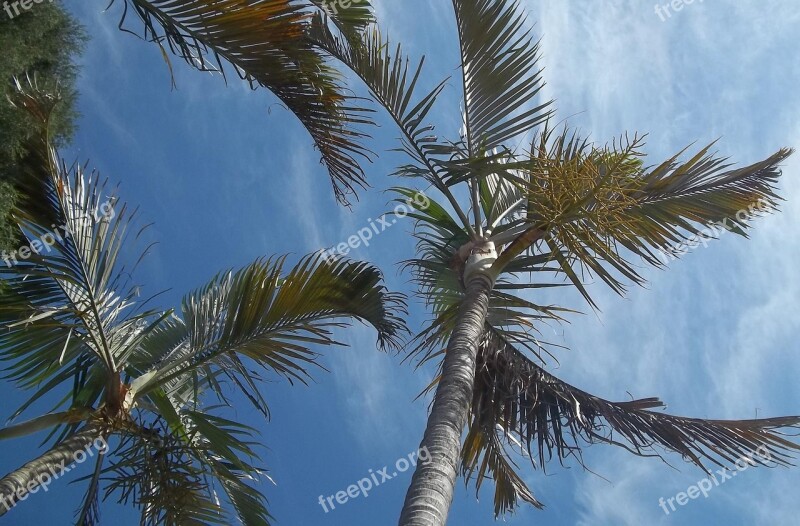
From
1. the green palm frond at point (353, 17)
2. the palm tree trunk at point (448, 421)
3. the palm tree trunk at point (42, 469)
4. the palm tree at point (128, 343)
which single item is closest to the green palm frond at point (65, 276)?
the palm tree at point (128, 343)

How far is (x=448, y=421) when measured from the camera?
563 cm

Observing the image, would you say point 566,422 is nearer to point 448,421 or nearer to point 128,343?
point 448,421

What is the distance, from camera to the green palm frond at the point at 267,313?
7.01 metres

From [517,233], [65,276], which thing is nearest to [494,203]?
[517,233]

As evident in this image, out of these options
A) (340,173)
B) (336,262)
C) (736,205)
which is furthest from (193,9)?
(736,205)

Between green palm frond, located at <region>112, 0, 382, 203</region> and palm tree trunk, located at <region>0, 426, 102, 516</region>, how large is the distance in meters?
2.87

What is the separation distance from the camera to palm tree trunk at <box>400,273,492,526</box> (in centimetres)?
493

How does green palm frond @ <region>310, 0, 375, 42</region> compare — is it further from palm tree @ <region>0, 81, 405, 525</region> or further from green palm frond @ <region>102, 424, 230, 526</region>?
green palm frond @ <region>102, 424, 230, 526</region>

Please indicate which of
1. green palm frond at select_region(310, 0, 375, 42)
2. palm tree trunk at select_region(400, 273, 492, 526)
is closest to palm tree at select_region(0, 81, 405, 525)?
palm tree trunk at select_region(400, 273, 492, 526)

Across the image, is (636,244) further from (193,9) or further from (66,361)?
(66,361)

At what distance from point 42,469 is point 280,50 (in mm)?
3474

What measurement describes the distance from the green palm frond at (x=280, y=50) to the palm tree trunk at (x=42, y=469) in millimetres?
2872

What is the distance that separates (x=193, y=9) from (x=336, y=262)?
8.57ft

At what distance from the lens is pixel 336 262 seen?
7.40 metres
